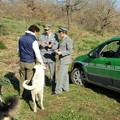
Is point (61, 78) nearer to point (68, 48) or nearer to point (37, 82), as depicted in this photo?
point (68, 48)

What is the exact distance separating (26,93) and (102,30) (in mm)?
22908

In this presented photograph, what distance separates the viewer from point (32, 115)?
6875 mm

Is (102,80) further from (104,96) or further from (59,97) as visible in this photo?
(59,97)

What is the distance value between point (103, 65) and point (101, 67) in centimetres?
13

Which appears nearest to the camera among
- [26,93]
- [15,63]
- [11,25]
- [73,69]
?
[26,93]

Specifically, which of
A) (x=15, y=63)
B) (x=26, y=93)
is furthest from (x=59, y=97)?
(x=15, y=63)

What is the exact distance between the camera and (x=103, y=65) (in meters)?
8.11

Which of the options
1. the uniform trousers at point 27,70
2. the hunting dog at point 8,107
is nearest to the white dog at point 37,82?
the uniform trousers at point 27,70

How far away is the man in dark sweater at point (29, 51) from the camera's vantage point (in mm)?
7203

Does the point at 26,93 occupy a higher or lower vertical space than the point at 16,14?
lower

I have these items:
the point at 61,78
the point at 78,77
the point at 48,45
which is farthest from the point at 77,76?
the point at 48,45

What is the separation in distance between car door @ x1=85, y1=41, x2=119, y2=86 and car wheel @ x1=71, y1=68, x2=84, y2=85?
50cm

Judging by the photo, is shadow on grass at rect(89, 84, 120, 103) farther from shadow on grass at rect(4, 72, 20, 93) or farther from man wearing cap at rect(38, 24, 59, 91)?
shadow on grass at rect(4, 72, 20, 93)

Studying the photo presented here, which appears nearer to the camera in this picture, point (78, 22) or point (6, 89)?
point (6, 89)
